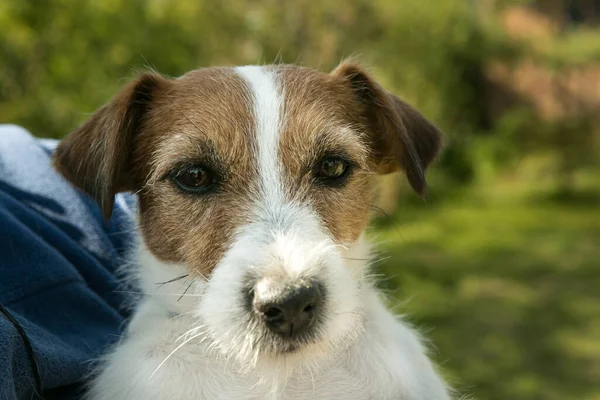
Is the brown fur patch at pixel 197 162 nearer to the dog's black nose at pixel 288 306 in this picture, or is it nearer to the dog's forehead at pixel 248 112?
the dog's forehead at pixel 248 112

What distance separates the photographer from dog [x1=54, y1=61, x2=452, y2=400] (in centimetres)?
233

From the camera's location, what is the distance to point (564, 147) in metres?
12.8

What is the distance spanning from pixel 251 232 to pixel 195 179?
1.18ft

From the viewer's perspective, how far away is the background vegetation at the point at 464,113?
5.52 meters

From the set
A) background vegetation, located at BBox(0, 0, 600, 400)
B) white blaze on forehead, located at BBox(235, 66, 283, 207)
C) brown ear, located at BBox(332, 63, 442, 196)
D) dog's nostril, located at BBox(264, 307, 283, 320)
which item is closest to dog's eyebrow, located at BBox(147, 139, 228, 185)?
white blaze on forehead, located at BBox(235, 66, 283, 207)

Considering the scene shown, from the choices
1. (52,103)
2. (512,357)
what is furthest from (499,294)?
(52,103)

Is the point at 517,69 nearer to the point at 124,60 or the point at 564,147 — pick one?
the point at 564,147

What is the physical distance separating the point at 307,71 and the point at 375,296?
929mm

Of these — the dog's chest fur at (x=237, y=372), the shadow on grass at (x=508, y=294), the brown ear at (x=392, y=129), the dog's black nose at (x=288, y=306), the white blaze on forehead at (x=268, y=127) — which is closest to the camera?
the dog's black nose at (x=288, y=306)

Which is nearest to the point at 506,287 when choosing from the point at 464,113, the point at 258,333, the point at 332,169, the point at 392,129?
the point at 464,113

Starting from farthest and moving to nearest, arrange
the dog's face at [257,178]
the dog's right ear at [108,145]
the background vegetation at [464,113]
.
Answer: the background vegetation at [464,113] < the dog's right ear at [108,145] < the dog's face at [257,178]

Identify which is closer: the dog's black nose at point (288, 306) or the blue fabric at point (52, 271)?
the dog's black nose at point (288, 306)

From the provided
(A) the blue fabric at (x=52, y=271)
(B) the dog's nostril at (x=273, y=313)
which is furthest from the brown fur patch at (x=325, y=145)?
(A) the blue fabric at (x=52, y=271)

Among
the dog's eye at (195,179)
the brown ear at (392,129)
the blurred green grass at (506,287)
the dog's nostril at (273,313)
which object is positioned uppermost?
the brown ear at (392,129)
